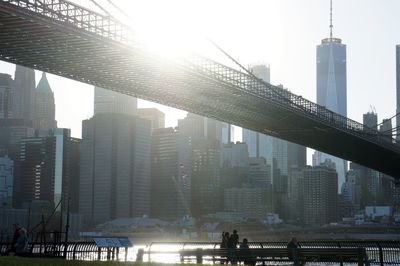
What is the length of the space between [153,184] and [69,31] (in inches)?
6322

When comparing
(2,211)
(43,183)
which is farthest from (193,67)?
(43,183)

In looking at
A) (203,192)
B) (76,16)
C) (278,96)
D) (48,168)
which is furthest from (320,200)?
(76,16)

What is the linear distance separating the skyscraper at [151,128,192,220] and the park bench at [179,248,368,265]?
6227 inches

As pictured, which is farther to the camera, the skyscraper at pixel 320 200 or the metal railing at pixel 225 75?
the skyscraper at pixel 320 200

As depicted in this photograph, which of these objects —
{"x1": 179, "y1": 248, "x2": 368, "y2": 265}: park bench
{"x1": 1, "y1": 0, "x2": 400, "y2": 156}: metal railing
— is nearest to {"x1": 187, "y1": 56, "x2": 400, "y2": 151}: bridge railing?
{"x1": 1, "y1": 0, "x2": 400, "y2": 156}: metal railing

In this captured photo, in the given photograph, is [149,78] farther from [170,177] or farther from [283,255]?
[170,177]

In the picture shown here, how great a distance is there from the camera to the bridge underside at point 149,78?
112 feet

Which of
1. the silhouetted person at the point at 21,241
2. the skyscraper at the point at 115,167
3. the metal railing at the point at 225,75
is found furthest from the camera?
the skyscraper at the point at 115,167

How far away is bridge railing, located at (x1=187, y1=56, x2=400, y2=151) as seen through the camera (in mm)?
46594

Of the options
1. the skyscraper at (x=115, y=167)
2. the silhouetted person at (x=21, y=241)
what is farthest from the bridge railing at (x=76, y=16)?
the skyscraper at (x=115, y=167)

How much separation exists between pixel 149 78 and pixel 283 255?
1024 inches

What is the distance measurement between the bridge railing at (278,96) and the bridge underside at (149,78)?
283 millimetres

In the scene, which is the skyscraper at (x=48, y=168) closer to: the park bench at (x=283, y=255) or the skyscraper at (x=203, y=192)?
the skyscraper at (x=203, y=192)

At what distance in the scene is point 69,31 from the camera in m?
33.2
